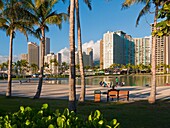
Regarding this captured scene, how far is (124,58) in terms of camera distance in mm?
173875

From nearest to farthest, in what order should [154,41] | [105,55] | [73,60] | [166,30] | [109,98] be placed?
[166,30] < [73,60] < [154,41] < [109,98] < [105,55]

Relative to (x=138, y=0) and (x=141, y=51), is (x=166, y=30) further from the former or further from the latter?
(x=141, y=51)

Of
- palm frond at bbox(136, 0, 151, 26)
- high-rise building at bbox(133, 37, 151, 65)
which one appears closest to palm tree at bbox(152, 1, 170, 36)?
palm frond at bbox(136, 0, 151, 26)

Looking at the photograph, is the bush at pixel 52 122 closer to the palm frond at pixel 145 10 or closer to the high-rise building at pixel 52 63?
the palm frond at pixel 145 10

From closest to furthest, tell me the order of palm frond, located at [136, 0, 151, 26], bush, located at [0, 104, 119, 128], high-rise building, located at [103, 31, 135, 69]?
Result: bush, located at [0, 104, 119, 128] → palm frond, located at [136, 0, 151, 26] → high-rise building, located at [103, 31, 135, 69]

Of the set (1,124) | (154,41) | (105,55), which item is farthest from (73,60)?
(105,55)

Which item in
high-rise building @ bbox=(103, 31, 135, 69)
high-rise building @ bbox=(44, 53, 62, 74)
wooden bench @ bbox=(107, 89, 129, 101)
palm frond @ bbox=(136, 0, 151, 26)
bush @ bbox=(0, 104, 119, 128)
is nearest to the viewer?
bush @ bbox=(0, 104, 119, 128)

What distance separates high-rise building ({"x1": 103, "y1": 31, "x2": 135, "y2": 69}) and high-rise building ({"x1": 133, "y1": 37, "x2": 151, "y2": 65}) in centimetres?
564

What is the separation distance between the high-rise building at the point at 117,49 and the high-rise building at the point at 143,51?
18.5 ft

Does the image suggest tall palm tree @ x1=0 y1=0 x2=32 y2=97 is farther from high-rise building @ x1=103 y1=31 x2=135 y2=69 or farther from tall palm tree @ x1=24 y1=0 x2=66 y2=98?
high-rise building @ x1=103 y1=31 x2=135 y2=69

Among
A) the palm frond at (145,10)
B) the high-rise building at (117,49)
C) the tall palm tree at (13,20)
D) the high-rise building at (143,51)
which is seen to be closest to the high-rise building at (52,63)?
the high-rise building at (117,49)

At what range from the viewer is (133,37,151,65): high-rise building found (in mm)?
162962

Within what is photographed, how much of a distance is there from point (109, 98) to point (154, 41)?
5971mm

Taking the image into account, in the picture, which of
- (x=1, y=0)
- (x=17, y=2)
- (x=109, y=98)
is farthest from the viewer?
(x=109, y=98)
